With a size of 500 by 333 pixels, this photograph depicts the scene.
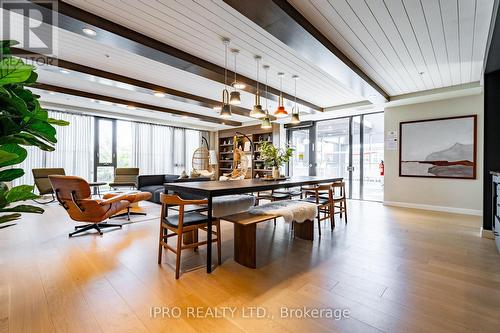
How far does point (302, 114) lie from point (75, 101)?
583 centimetres

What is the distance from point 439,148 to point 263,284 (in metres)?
5.27

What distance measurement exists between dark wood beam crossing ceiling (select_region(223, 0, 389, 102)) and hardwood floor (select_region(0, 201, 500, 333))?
94.5 inches

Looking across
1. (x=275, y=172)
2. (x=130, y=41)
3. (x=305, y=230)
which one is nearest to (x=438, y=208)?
(x=305, y=230)

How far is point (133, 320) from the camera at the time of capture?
1.60m

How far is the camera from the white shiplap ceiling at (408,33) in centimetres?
227

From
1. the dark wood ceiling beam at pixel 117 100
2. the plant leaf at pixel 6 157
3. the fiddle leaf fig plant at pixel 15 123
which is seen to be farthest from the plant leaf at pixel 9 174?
the dark wood ceiling beam at pixel 117 100

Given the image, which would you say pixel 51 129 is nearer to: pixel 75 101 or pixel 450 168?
pixel 75 101

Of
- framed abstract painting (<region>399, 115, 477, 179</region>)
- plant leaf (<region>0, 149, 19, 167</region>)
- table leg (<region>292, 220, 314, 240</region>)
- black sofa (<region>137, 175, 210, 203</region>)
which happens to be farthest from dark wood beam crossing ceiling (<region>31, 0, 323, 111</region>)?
framed abstract painting (<region>399, 115, 477, 179</region>)

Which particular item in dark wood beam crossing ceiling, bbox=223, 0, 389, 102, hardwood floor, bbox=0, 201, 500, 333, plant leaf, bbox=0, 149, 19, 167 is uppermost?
dark wood beam crossing ceiling, bbox=223, 0, 389, 102

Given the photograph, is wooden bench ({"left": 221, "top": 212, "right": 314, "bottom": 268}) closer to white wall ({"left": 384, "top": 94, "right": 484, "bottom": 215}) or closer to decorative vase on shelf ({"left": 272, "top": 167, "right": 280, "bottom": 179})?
decorative vase on shelf ({"left": 272, "top": 167, "right": 280, "bottom": 179})

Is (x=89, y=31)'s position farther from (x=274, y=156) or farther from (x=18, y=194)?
(x=274, y=156)

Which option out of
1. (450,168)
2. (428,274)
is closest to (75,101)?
(428,274)

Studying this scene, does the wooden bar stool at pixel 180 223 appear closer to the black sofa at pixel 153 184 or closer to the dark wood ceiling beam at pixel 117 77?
the dark wood ceiling beam at pixel 117 77

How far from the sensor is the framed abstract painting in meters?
4.80
